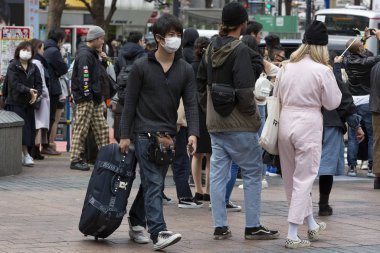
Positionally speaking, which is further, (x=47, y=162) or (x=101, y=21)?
(x=101, y=21)

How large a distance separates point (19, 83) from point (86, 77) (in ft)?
4.72

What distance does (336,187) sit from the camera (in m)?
13.6

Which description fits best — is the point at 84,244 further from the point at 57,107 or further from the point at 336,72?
the point at 57,107

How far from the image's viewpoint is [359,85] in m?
15.8

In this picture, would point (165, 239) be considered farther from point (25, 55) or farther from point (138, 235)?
point (25, 55)

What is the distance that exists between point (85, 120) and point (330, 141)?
183 inches

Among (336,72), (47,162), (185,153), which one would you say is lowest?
(47,162)

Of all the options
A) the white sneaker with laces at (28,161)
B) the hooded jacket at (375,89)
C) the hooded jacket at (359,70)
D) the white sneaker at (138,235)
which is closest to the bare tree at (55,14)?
the white sneaker with laces at (28,161)

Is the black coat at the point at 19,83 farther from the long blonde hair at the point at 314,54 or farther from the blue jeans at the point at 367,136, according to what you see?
the long blonde hair at the point at 314,54

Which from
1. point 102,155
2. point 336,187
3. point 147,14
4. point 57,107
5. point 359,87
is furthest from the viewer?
point 147,14

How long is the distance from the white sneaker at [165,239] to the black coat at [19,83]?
7.11 metres

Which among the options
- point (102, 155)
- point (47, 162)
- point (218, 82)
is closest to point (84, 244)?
point (102, 155)

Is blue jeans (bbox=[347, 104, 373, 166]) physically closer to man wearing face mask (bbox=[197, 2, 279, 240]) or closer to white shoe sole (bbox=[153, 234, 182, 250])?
man wearing face mask (bbox=[197, 2, 279, 240])

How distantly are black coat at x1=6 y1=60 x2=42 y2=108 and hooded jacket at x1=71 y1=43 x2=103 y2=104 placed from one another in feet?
3.73
